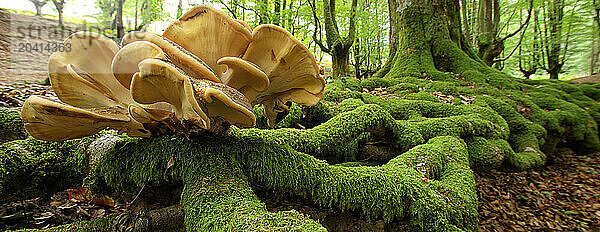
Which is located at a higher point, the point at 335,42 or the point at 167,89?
the point at 335,42

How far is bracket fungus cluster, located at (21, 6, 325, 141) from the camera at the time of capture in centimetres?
106

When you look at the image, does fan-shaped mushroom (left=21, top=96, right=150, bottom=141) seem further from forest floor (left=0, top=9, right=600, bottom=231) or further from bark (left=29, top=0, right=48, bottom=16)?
bark (left=29, top=0, right=48, bottom=16)

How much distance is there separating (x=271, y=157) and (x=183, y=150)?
494mm

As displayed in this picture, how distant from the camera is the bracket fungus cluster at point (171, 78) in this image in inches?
41.9

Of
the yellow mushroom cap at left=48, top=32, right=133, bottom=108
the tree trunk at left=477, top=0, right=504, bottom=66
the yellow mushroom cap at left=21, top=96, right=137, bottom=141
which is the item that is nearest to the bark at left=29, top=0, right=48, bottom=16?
the yellow mushroom cap at left=48, top=32, right=133, bottom=108

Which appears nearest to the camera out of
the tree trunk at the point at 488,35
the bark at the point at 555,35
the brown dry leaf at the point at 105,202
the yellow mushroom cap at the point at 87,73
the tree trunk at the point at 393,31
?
the yellow mushroom cap at the point at 87,73

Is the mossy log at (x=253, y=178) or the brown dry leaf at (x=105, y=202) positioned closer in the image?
the mossy log at (x=253, y=178)

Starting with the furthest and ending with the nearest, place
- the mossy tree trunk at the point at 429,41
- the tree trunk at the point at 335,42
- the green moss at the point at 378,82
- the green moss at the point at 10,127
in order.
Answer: the tree trunk at the point at 335,42
the mossy tree trunk at the point at 429,41
the green moss at the point at 378,82
the green moss at the point at 10,127

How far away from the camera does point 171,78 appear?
1010 mm

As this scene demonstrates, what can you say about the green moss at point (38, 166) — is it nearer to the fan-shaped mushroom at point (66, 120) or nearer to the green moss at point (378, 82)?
the fan-shaped mushroom at point (66, 120)

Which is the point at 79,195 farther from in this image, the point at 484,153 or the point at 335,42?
the point at 335,42

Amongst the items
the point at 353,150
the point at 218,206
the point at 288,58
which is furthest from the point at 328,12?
the point at 218,206

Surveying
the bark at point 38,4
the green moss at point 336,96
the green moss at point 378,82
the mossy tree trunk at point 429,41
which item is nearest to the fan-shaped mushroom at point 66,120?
the green moss at point 336,96

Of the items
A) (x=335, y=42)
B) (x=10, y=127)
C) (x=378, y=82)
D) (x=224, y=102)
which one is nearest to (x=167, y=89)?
(x=224, y=102)
